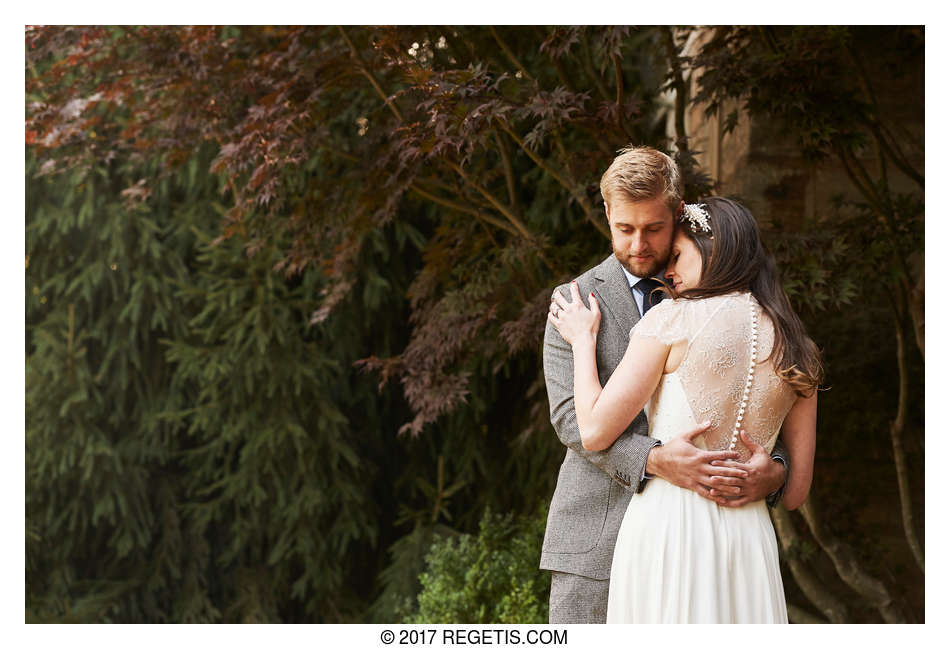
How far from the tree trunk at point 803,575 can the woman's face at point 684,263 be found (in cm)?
169

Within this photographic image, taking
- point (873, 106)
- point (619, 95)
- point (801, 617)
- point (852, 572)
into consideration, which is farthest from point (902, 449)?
point (619, 95)

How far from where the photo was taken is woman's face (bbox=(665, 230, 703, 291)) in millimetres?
1937

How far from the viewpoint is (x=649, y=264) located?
6.70 ft

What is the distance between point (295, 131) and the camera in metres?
3.04

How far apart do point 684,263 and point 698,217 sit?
11cm

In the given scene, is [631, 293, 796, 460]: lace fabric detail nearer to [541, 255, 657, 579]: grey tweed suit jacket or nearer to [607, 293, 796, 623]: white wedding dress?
[607, 293, 796, 623]: white wedding dress

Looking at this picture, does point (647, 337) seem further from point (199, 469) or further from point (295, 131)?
point (199, 469)

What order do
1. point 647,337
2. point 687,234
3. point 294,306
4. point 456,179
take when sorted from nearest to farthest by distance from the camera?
point 647,337 → point 687,234 → point 456,179 → point 294,306

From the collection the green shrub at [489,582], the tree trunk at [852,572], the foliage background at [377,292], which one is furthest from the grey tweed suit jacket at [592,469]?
the tree trunk at [852,572]

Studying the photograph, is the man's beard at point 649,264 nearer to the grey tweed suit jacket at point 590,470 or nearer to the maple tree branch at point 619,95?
the grey tweed suit jacket at point 590,470

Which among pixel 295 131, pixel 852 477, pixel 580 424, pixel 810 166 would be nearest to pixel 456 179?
pixel 295 131

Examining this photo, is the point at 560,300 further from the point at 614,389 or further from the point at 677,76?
the point at 677,76

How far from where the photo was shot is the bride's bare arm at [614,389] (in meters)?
1.84
